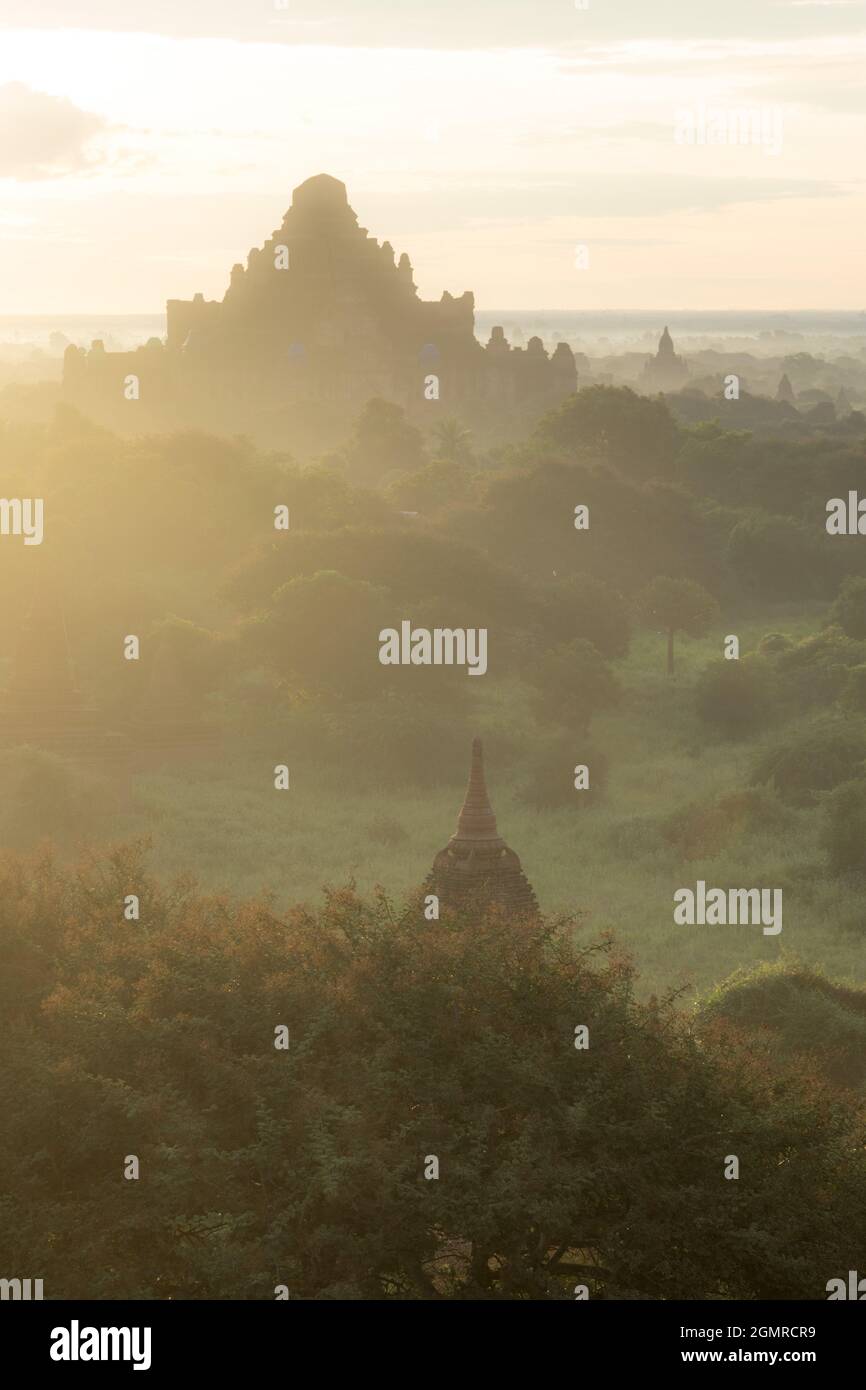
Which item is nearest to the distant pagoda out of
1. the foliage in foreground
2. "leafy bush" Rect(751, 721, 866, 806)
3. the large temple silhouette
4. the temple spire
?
the temple spire

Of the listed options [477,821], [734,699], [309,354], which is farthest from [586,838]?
[309,354]

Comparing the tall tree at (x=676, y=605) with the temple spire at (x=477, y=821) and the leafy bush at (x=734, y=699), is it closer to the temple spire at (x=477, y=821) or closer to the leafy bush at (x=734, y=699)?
the leafy bush at (x=734, y=699)

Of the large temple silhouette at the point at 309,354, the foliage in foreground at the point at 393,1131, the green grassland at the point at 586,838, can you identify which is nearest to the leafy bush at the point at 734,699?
the green grassland at the point at 586,838

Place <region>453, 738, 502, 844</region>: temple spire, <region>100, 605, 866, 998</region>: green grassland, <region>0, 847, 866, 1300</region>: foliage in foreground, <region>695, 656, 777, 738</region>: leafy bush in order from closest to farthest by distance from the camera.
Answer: <region>0, 847, 866, 1300</region>: foliage in foreground, <region>453, 738, 502, 844</region>: temple spire, <region>100, 605, 866, 998</region>: green grassland, <region>695, 656, 777, 738</region>: leafy bush

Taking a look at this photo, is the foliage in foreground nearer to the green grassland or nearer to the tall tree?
the green grassland
